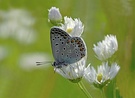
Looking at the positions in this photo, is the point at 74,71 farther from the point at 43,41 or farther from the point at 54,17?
the point at 43,41

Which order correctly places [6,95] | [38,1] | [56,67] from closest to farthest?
1. [56,67]
2. [6,95]
3. [38,1]

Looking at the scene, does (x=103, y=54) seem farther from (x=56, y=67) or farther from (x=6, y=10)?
(x=6, y=10)

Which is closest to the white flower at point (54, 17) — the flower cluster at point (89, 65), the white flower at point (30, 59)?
the flower cluster at point (89, 65)

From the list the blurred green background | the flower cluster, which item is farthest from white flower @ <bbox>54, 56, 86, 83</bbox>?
the blurred green background

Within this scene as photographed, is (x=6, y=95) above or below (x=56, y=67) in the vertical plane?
below

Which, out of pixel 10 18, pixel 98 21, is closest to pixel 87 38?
pixel 98 21

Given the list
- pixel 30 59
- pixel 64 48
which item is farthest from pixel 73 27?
pixel 30 59

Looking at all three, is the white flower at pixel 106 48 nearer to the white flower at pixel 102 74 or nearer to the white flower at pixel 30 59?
the white flower at pixel 102 74

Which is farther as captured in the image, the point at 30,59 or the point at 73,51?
the point at 30,59
